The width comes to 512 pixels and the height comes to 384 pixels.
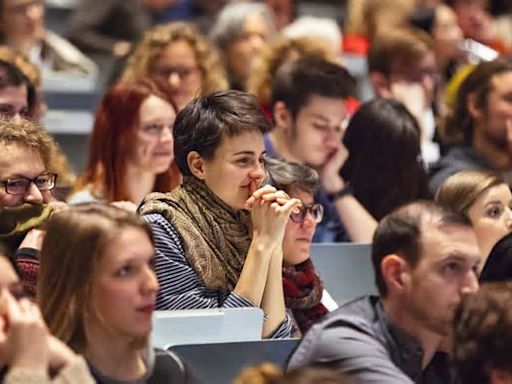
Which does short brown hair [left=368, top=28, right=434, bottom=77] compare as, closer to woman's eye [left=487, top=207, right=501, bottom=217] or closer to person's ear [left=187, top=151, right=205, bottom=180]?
woman's eye [left=487, top=207, right=501, bottom=217]

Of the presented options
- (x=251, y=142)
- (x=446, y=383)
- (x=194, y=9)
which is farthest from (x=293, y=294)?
(x=194, y=9)

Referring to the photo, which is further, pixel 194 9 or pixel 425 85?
pixel 194 9

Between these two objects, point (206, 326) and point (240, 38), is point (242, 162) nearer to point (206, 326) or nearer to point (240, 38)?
point (206, 326)

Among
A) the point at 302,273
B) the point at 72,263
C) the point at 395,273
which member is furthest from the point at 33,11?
the point at 72,263

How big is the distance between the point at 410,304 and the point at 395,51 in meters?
3.33

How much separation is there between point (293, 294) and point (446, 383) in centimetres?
69

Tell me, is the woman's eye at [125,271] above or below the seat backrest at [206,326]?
above

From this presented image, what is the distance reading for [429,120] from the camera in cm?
688

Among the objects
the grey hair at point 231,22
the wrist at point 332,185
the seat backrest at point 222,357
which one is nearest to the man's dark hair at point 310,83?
the wrist at point 332,185

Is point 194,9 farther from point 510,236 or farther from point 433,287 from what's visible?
point 433,287

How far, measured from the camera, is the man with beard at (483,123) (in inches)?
208

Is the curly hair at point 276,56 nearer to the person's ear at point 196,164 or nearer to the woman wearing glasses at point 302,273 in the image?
the woman wearing glasses at point 302,273

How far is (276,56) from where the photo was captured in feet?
18.9

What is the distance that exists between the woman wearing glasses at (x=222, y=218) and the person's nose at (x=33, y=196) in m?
0.25
